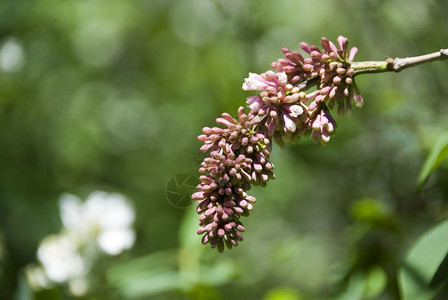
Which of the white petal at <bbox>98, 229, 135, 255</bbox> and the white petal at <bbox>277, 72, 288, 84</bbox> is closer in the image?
the white petal at <bbox>277, 72, 288, 84</bbox>

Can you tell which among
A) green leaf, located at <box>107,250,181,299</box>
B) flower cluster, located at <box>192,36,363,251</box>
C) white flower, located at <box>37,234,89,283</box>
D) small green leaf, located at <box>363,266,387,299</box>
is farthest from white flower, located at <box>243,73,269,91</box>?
white flower, located at <box>37,234,89,283</box>

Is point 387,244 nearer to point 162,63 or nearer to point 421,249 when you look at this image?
point 421,249

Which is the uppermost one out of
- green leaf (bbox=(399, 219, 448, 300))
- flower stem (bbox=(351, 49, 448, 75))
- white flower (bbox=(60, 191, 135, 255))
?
white flower (bbox=(60, 191, 135, 255))

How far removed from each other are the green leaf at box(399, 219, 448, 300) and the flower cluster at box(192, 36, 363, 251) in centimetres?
39

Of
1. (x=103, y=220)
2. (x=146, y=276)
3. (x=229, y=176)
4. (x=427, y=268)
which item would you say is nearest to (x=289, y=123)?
(x=229, y=176)

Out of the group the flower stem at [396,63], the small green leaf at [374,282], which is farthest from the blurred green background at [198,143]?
the flower stem at [396,63]

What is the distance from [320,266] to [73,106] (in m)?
2.50

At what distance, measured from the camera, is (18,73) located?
4270mm

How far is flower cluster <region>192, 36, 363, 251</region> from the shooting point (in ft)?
3.24

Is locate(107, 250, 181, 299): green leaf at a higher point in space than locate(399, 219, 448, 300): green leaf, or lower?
higher

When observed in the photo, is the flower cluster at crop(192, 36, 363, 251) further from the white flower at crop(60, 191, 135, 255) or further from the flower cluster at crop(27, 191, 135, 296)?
the white flower at crop(60, 191, 135, 255)

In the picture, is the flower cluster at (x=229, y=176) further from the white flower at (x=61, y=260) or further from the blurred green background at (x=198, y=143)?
the white flower at (x=61, y=260)

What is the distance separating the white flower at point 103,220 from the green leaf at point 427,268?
1.39 m

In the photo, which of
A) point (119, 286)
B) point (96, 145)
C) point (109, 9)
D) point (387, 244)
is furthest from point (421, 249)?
point (109, 9)
